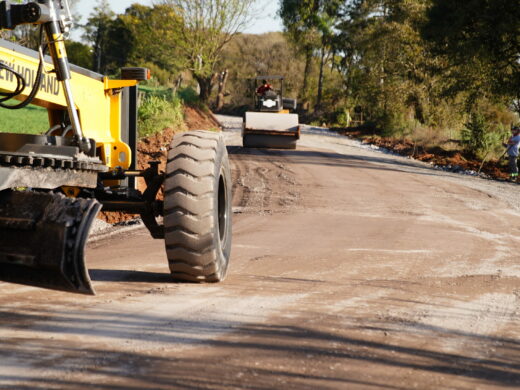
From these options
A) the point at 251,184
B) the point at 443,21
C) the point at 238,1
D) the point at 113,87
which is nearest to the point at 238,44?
the point at 238,1

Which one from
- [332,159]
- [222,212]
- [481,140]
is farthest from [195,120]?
[222,212]

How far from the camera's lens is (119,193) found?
21.0 feet

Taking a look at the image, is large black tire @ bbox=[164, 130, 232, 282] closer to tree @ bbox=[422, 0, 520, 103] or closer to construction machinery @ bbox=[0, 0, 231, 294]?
construction machinery @ bbox=[0, 0, 231, 294]

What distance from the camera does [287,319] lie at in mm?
4559

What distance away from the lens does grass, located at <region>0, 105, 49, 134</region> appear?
27.5m

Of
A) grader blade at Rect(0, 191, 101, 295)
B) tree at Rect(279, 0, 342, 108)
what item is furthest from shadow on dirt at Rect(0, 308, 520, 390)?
tree at Rect(279, 0, 342, 108)

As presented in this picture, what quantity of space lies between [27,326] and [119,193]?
240cm

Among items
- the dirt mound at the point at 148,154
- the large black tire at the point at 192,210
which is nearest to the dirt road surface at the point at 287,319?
the large black tire at the point at 192,210

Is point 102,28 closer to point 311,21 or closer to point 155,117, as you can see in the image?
point 311,21

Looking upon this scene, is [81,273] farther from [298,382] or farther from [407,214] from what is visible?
[407,214]

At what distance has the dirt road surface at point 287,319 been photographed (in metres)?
3.45

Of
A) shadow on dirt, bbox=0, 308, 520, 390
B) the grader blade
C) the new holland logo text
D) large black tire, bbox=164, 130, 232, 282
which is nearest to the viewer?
shadow on dirt, bbox=0, 308, 520, 390

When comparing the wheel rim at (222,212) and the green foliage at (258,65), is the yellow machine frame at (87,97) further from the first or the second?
the green foliage at (258,65)

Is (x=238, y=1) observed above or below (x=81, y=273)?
above
